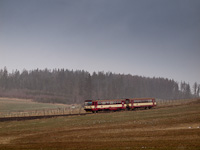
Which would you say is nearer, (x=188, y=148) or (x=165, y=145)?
(x=188, y=148)

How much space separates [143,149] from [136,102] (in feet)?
178

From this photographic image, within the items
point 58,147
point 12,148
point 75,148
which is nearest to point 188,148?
point 75,148

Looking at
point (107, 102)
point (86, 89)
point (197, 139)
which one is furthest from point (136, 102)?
point (86, 89)

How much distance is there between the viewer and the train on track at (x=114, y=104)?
224 feet

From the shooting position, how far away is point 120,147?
68.6ft

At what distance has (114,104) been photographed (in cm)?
7056

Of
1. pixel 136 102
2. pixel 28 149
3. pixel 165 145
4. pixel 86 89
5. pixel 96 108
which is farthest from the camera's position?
pixel 86 89

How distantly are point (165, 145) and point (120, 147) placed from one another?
4.06 meters

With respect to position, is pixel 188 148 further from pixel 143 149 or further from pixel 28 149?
pixel 28 149

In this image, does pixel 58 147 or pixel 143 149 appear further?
pixel 58 147

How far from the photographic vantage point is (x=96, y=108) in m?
68.1

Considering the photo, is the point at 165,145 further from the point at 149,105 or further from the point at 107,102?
the point at 149,105

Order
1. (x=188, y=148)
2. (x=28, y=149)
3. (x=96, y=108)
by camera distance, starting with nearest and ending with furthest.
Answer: (x=188, y=148) → (x=28, y=149) → (x=96, y=108)

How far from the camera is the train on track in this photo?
68.3 metres
